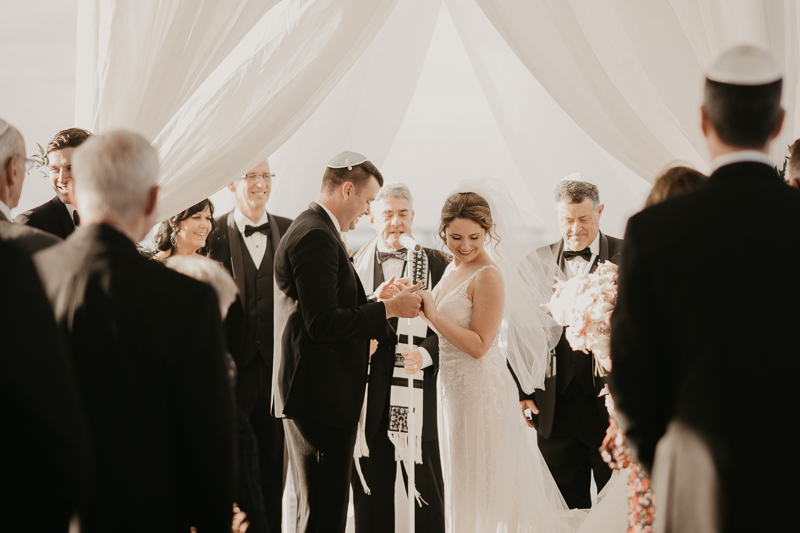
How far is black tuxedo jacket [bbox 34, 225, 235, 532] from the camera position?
58.4 inches

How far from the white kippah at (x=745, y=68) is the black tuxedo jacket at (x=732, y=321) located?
0.18 metres

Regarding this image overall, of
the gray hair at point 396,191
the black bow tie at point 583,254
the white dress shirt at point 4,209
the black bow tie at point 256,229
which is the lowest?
the white dress shirt at point 4,209

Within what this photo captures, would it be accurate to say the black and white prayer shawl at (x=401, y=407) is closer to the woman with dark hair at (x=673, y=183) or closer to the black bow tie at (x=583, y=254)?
the black bow tie at (x=583, y=254)

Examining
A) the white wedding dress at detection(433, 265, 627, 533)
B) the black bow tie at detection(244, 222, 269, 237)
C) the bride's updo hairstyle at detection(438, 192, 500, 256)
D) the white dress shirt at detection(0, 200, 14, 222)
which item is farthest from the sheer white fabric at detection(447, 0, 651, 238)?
the white dress shirt at detection(0, 200, 14, 222)

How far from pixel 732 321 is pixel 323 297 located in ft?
5.76

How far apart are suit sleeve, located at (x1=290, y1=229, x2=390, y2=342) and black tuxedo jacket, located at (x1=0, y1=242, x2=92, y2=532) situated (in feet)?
5.09

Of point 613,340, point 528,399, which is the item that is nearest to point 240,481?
point 613,340

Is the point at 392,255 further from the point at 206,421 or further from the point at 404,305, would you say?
the point at 206,421

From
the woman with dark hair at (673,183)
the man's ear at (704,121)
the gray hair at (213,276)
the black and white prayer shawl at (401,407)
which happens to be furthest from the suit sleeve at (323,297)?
the man's ear at (704,121)

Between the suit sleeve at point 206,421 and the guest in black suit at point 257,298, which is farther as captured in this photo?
the guest in black suit at point 257,298

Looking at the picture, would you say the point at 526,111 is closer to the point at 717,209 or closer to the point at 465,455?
the point at 465,455

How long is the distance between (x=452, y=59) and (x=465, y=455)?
2153mm

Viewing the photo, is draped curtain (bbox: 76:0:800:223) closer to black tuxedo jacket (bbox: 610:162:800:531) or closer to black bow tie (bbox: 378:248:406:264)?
black bow tie (bbox: 378:248:406:264)

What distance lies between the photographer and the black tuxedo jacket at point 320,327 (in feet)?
9.46
